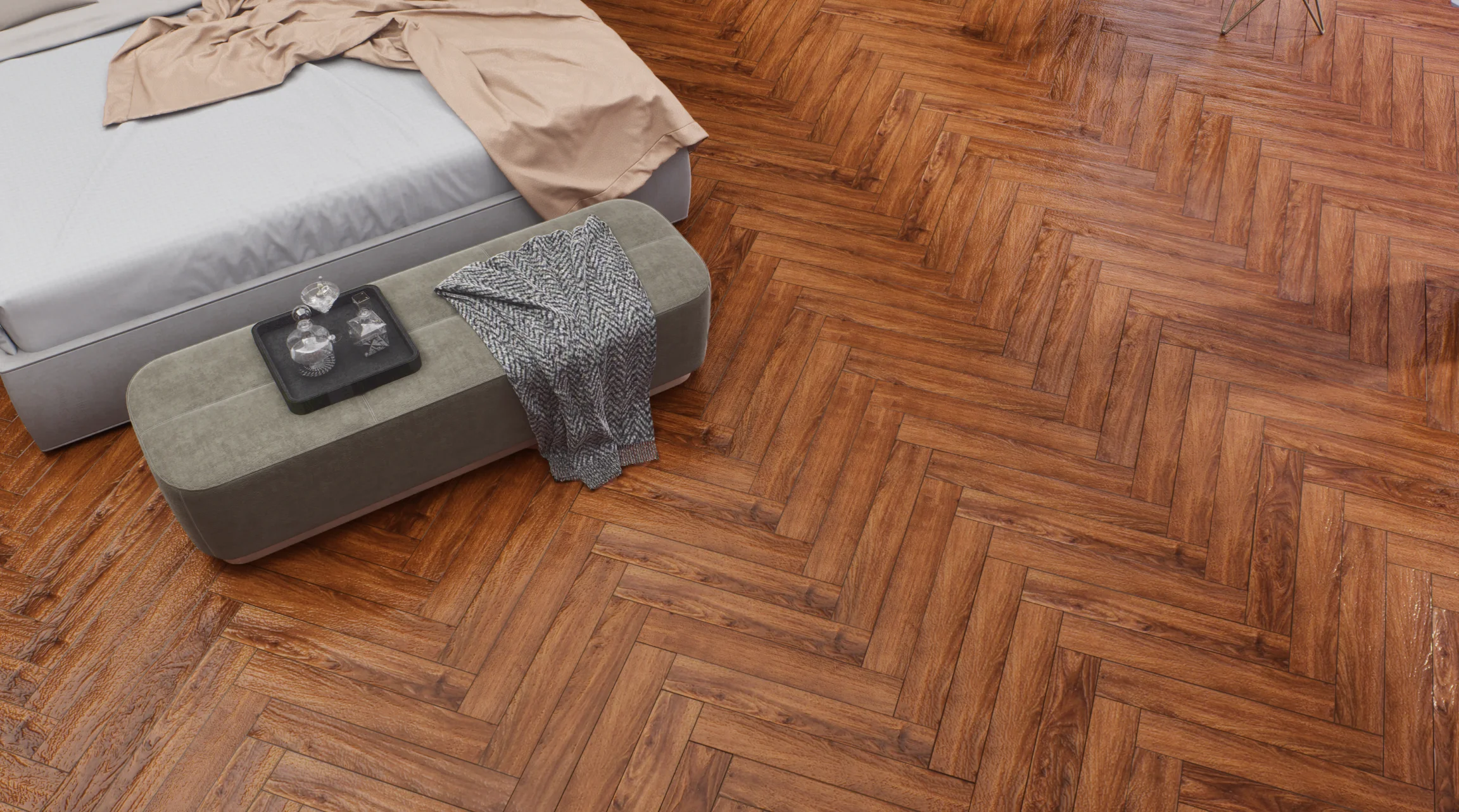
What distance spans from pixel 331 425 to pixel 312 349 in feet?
0.57

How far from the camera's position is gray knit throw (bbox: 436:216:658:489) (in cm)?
256

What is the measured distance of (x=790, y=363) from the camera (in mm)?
3010

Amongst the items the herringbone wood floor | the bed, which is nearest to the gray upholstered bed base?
the bed

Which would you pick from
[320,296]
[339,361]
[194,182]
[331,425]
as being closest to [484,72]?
[194,182]

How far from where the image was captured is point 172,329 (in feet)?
8.77

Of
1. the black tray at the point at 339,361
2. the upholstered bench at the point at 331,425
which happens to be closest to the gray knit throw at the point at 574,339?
the upholstered bench at the point at 331,425

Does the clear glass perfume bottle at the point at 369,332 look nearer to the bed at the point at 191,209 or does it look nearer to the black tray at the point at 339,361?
the black tray at the point at 339,361

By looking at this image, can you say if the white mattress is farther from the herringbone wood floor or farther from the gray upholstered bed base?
the herringbone wood floor

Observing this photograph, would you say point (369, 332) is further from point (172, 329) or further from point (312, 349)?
point (172, 329)

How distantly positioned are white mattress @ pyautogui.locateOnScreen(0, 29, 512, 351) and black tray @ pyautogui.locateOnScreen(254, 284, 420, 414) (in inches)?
12.4

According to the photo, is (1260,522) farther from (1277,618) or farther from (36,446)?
(36,446)

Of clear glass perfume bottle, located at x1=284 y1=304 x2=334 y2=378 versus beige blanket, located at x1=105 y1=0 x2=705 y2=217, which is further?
beige blanket, located at x1=105 y1=0 x2=705 y2=217

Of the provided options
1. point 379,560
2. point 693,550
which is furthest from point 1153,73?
point 379,560

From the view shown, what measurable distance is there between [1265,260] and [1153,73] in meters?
0.95
